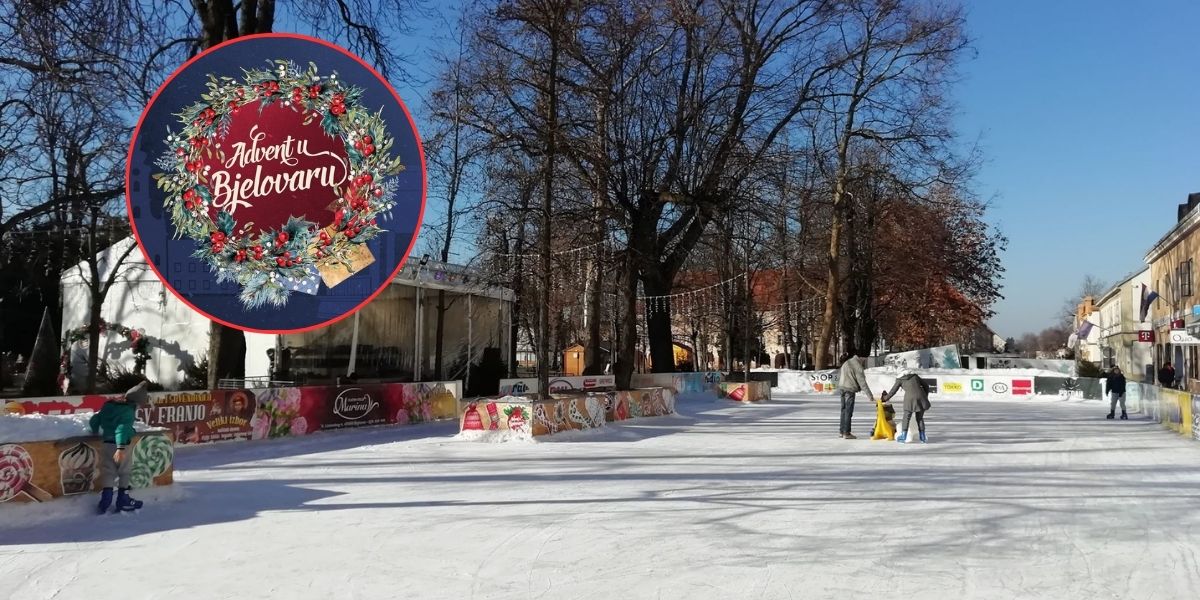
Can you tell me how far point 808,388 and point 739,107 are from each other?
16.1 meters

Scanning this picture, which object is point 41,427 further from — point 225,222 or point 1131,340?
point 1131,340

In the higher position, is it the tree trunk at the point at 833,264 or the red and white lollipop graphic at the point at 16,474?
the tree trunk at the point at 833,264

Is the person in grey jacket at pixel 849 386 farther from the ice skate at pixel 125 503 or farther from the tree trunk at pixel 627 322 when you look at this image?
the ice skate at pixel 125 503

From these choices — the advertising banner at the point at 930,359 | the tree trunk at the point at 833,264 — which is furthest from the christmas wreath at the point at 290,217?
the advertising banner at the point at 930,359

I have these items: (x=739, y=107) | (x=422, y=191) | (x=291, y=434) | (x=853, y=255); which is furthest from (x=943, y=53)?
(x=291, y=434)

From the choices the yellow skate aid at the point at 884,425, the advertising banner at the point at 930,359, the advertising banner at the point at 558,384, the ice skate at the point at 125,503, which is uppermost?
the advertising banner at the point at 930,359

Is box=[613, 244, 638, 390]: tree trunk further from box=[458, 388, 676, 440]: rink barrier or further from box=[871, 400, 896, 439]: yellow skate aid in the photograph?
box=[871, 400, 896, 439]: yellow skate aid

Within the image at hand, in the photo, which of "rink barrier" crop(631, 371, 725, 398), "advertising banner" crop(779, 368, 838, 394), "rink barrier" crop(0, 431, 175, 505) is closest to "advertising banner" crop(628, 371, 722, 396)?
"rink barrier" crop(631, 371, 725, 398)

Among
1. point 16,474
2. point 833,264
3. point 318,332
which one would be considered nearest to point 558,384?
point 318,332

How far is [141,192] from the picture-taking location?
14.7 m

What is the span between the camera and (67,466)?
9.09 m

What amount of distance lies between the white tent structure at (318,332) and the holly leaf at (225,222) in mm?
10655

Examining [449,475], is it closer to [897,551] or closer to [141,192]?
[897,551]

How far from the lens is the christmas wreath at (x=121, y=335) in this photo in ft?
91.9
